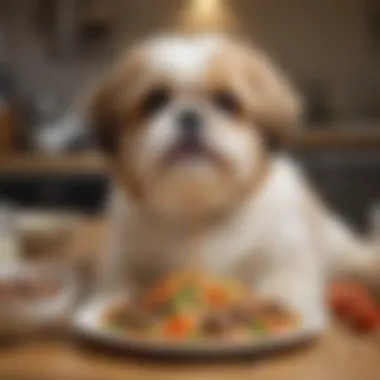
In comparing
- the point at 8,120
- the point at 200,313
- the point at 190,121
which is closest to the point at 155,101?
the point at 190,121

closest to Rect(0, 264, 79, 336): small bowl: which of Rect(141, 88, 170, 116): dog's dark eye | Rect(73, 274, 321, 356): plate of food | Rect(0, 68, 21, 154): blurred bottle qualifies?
Rect(73, 274, 321, 356): plate of food

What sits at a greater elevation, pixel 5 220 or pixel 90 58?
pixel 90 58

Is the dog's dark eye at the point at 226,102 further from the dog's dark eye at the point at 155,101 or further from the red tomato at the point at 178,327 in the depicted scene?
the red tomato at the point at 178,327

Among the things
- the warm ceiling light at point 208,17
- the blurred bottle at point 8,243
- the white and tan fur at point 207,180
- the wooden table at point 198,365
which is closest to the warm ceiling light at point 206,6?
the warm ceiling light at point 208,17

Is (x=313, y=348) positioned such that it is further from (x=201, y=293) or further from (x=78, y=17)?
(x=78, y=17)

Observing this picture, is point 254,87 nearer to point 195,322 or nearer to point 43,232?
point 195,322

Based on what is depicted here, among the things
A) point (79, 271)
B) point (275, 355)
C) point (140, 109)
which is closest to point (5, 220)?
point (79, 271)

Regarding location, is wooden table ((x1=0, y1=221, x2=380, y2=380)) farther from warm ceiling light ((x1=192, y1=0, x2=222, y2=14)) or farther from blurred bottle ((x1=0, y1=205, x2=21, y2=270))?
warm ceiling light ((x1=192, y1=0, x2=222, y2=14))
